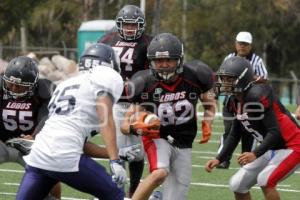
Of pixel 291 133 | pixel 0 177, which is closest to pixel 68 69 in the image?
pixel 0 177

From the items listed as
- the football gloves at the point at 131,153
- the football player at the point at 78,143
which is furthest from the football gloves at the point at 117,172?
the football gloves at the point at 131,153

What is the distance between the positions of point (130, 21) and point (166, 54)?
154 cm

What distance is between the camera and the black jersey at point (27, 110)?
23.4 feet

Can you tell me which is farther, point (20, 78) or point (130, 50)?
point (130, 50)

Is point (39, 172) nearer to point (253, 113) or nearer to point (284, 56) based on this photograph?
point (253, 113)

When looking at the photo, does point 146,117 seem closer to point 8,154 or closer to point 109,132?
point 109,132

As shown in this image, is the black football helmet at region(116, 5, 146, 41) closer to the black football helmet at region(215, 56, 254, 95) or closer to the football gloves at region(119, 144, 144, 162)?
the football gloves at region(119, 144, 144, 162)

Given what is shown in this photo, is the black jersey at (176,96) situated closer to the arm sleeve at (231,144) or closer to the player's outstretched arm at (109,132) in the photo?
the arm sleeve at (231,144)

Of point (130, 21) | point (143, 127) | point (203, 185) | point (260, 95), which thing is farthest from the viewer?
point (203, 185)

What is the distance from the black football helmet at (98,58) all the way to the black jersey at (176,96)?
3.15ft

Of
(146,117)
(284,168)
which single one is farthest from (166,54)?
(284,168)

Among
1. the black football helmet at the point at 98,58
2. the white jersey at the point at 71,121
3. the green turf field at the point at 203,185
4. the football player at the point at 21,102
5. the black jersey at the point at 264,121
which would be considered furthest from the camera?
the green turf field at the point at 203,185

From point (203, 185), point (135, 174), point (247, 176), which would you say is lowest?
point (203, 185)

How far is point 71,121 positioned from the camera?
5.54m
